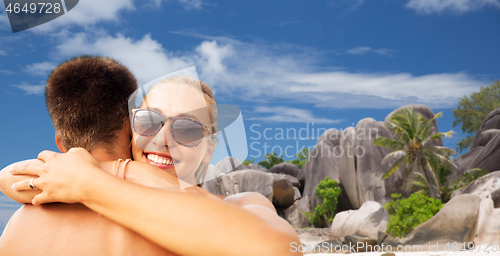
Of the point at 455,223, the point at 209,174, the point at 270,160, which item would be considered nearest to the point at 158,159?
the point at 209,174

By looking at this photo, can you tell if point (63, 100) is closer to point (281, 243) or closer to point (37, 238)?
point (37, 238)

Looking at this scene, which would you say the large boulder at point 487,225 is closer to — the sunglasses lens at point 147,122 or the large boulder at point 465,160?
the sunglasses lens at point 147,122

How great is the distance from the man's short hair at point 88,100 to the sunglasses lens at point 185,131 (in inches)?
9.2

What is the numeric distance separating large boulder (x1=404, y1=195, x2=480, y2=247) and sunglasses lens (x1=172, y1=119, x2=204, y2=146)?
11848 mm

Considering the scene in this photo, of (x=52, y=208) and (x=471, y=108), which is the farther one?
(x=471, y=108)

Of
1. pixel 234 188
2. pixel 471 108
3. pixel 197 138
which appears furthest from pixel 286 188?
pixel 197 138

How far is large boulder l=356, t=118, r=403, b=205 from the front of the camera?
87.8 feet

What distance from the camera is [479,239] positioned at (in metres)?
10.7

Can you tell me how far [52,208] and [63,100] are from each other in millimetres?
406

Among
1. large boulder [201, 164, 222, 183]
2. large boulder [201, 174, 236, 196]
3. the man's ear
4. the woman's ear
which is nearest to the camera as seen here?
the man's ear

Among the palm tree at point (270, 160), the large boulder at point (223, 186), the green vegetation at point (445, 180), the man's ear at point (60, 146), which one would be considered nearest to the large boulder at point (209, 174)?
the man's ear at point (60, 146)

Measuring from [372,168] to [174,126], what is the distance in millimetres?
28116

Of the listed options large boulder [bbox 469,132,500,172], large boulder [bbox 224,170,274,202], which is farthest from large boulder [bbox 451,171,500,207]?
large boulder [bbox 224,170,274,202]

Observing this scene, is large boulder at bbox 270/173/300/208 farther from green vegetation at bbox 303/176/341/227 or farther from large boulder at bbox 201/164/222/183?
large boulder at bbox 201/164/222/183
